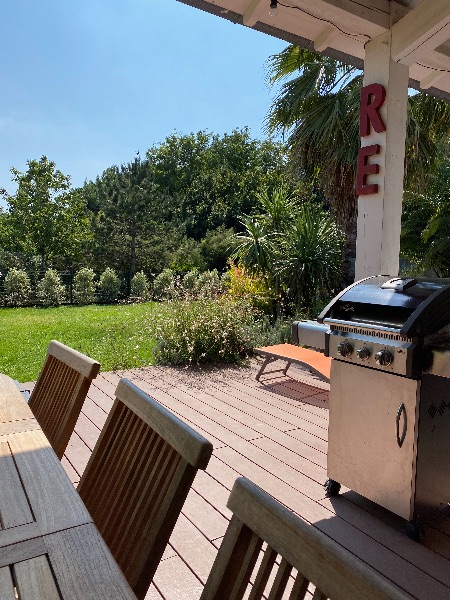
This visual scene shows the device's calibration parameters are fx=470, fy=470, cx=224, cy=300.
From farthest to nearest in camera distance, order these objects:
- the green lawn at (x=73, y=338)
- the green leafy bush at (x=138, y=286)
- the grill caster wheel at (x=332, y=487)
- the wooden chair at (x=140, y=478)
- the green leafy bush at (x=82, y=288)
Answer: the green leafy bush at (x=138, y=286) < the green leafy bush at (x=82, y=288) < the green lawn at (x=73, y=338) < the grill caster wheel at (x=332, y=487) < the wooden chair at (x=140, y=478)

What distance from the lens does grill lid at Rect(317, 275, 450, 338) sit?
1.91 meters

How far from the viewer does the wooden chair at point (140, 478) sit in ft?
3.23

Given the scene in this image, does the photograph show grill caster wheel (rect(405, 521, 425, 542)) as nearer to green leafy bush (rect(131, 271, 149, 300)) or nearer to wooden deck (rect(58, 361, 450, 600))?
wooden deck (rect(58, 361, 450, 600))

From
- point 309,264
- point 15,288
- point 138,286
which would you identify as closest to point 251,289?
point 309,264

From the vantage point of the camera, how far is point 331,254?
265 inches

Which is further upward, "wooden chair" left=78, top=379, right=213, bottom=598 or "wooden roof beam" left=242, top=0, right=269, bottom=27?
"wooden roof beam" left=242, top=0, right=269, bottom=27

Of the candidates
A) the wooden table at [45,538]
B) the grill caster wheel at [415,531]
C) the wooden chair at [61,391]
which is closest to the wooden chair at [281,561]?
the wooden table at [45,538]

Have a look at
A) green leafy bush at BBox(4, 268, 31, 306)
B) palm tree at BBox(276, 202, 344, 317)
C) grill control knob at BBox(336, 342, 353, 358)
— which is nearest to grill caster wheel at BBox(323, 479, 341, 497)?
grill control knob at BBox(336, 342, 353, 358)

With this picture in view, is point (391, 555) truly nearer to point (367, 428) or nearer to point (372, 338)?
point (367, 428)

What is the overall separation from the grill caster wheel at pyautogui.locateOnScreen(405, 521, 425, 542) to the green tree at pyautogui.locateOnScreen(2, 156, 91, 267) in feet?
65.9

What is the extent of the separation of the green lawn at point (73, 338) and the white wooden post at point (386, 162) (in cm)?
279

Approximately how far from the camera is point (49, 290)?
1395 centimetres

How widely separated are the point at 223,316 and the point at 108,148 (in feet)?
148

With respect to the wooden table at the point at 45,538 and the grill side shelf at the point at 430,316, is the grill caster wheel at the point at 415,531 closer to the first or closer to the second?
the grill side shelf at the point at 430,316
